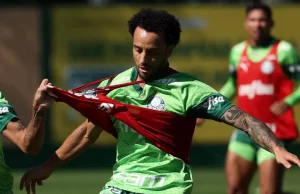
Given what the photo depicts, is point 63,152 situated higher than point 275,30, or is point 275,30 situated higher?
point 63,152

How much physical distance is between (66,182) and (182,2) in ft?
15.7

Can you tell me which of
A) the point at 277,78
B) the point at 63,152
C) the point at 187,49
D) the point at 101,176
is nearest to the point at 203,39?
the point at 187,49

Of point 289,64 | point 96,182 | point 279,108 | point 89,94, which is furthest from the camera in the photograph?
point 96,182

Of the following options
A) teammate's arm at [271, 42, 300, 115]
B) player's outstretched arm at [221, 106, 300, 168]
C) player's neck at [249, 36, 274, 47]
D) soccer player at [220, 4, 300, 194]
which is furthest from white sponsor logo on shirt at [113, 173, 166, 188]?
player's neck at [249, 36, 274, 47]

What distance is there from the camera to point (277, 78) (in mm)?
10953

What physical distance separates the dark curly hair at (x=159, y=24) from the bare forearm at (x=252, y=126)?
0.62 meters

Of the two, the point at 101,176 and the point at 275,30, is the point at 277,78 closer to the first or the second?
Answer: the point at 101,176

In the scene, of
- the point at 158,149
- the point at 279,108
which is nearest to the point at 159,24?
the point at 158,149

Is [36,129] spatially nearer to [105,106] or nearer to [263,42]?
[105,106]

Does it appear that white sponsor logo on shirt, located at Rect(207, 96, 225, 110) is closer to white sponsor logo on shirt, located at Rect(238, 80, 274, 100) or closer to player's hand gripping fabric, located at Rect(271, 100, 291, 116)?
player's hand gripping fabric, located at Rect(271, 100, 291, 116)

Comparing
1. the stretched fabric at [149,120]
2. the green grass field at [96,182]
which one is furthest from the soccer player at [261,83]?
the green grass field at [96,182]

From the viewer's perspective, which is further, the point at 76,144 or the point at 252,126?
the point at 76,144

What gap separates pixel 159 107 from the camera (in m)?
6.95

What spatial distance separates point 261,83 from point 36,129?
4533mm
